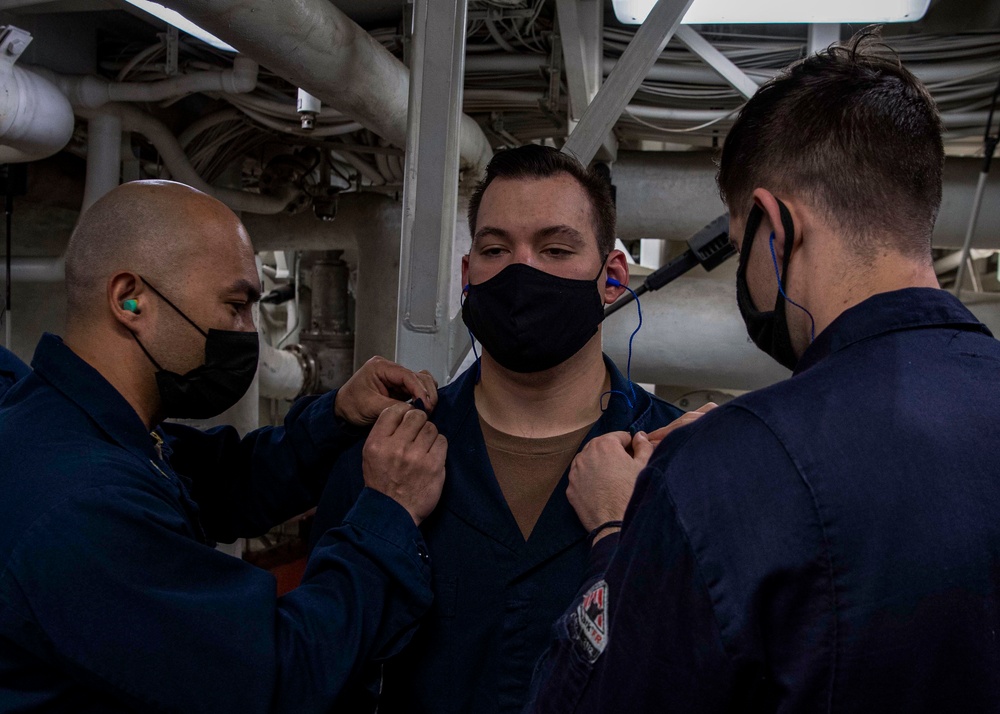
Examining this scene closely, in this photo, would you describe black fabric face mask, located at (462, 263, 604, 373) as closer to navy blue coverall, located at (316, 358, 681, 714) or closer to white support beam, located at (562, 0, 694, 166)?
navy blue coverall, located at (316, 358, 681, 714)

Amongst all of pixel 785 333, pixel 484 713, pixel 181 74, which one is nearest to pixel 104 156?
pixel 181 74

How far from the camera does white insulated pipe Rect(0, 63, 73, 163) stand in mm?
2178

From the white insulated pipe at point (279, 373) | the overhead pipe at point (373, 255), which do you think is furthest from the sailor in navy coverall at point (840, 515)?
the white insulated pipe at point (279, 373)

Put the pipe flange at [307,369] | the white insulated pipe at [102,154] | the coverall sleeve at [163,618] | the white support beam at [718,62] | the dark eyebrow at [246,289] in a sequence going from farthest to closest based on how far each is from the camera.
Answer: the pipe flange at [307,369] → the white insulated pipe at [102,154] → the white support beam at [718,62] → the dark eyebrow at [246,289] → the coverall sleeve at [163,618]

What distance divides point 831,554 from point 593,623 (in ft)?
0.87

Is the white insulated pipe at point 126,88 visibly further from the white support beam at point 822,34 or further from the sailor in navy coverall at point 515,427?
the white support beam at point 822,34

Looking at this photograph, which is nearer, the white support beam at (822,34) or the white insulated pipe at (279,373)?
the white support beam at (822,34)

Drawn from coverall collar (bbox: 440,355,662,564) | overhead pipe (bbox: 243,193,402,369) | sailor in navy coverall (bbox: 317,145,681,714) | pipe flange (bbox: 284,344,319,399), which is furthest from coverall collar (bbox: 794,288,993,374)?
pipe flange (bbox: 284,344,319,399)

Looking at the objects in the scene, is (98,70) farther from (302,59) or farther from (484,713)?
(484,713)

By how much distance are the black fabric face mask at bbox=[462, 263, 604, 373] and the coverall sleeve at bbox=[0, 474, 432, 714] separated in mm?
557

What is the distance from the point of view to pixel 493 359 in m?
1.67

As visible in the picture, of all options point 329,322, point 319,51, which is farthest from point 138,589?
point 329,322

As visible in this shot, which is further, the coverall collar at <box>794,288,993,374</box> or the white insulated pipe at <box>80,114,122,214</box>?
the white insulated pipe at <box>80,114,122,214</box>

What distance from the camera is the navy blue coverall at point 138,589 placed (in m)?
1.11
